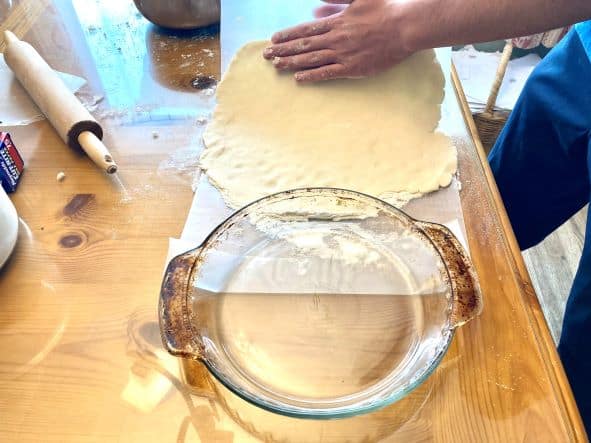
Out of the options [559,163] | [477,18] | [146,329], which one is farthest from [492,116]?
[146,329]

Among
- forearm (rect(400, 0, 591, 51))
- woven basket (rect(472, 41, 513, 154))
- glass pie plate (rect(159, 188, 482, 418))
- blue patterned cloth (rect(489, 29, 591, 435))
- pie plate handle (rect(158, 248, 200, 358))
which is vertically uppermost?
forearm (rect(400, 0, 591, 51))

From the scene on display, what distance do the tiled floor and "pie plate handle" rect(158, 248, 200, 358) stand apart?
1.14 m

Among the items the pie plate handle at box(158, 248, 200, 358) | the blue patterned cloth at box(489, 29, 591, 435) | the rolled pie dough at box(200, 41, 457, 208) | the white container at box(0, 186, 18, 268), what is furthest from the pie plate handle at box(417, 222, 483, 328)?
the white container at box(0, 186, 18, 268)

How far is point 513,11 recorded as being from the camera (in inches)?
26.4

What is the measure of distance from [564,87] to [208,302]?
2.38 feet

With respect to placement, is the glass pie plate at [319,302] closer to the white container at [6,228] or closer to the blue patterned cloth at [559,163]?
the white container at [6,228]

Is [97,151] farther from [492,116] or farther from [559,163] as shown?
[492,116]

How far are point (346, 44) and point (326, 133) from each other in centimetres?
16

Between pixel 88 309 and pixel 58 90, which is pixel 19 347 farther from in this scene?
pixel 58 90

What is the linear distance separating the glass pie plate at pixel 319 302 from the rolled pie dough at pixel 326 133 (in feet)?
0.27

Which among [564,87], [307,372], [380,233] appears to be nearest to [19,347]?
[307,372]

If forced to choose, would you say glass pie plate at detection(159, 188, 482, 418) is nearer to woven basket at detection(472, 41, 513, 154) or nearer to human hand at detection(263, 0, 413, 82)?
human hand at detection(263, 0, 413, 82)

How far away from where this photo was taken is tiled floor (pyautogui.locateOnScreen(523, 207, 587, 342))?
133 cm

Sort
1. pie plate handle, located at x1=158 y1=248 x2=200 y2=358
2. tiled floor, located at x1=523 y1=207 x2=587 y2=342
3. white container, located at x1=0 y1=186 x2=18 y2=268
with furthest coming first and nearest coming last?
tiled floor, located at x1=523 y1=207 x2=587 y2=342 < white container, located at x1=0 y1=186 x2=18 y2=268 < pie plate handle, located at x1=158 y1=248 x2=200 y2=358
